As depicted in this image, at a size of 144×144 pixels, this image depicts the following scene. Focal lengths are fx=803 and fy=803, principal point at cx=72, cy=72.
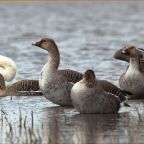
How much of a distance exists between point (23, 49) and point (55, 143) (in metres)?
16.3

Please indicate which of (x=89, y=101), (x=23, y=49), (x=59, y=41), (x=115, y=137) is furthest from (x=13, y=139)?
(x=59, y=41)

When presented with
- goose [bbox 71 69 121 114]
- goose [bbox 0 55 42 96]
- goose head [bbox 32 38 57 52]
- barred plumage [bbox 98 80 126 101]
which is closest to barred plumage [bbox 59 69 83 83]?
goose head [bbox 32 38 57 52]

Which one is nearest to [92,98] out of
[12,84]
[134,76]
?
[134,76]

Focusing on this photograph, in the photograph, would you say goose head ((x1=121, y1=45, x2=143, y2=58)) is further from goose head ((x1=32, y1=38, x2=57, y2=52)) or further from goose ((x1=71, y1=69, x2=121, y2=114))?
goose ((x1=71, y1=69, x2=121, y2=114))

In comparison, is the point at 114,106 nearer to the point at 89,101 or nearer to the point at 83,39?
the point at 89,101

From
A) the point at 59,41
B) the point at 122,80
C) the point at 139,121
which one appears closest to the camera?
the point at 139,121

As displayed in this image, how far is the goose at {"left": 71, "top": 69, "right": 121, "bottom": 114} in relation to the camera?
39.7 feet

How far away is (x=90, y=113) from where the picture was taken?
12.4 m

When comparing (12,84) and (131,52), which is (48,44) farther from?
(12,84)

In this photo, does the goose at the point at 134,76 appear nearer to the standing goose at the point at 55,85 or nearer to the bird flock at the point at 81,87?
the bird flock at the point at 81,87

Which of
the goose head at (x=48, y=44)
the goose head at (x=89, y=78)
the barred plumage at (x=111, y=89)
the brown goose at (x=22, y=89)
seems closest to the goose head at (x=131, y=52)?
the goose head at (x=48, y=44)

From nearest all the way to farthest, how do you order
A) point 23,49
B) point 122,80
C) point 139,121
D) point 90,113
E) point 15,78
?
point 139,121, point 90,113, point 122,80, point 15,78, point 23,49

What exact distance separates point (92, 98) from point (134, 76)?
6.80ft

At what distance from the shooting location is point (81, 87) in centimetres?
1210
